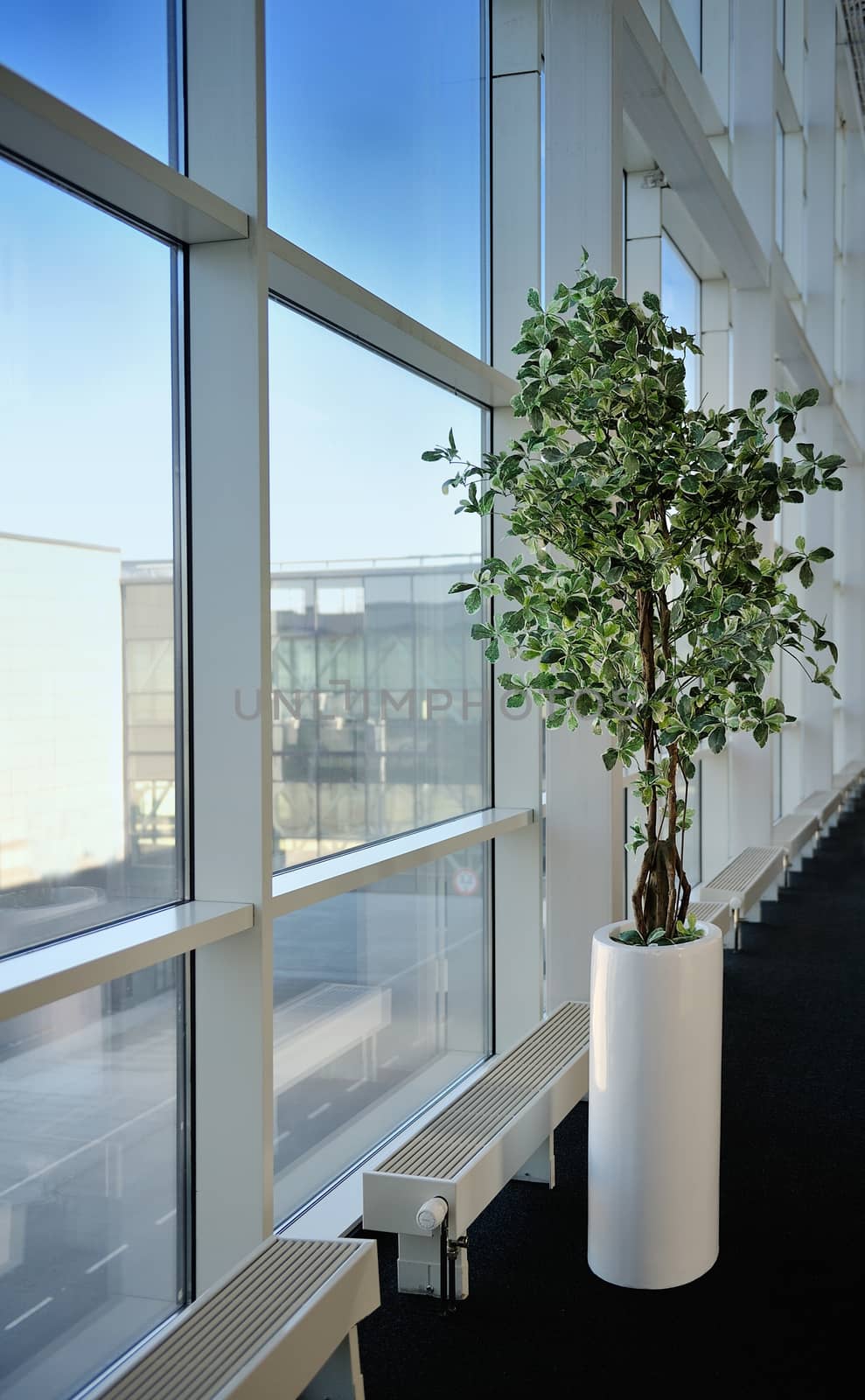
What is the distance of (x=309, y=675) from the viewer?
119 inches

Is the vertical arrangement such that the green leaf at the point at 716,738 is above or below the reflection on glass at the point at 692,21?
below

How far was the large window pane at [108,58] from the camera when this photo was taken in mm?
2014

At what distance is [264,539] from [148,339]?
1.43 ft

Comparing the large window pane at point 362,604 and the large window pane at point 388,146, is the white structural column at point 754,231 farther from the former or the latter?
the large window pane at point 362,604

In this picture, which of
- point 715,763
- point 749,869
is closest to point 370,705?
point 749,869

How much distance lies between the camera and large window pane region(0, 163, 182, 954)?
1985mm

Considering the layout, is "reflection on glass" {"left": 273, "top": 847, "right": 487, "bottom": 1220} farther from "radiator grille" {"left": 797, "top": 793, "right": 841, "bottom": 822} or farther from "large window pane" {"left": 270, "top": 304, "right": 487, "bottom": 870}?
"radiator grille" {"left": 797, "top": 793, "right": 841, "bottom": 822}

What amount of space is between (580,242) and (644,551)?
182cm

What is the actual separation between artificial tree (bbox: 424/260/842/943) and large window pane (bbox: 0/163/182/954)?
2.35 feet

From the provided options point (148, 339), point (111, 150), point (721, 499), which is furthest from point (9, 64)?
point (721, 499)

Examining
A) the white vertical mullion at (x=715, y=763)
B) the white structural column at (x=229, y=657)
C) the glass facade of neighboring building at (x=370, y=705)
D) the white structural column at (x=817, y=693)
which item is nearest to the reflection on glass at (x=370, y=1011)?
the glass facade of neighboring building at (x=370, y=705)

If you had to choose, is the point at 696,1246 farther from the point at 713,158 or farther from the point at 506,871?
the point at 713,158

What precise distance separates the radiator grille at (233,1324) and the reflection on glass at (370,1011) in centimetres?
69

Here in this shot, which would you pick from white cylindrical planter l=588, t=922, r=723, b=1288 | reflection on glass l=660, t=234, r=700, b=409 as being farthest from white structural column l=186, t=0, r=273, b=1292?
reflection on glass l=660, t=234, r=700, b=409
